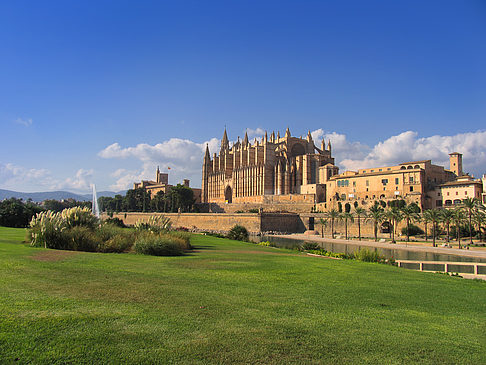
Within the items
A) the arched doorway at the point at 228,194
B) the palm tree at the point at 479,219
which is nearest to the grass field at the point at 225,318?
the palm tree at the point at 479,219

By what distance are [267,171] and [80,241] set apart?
74.8 metres

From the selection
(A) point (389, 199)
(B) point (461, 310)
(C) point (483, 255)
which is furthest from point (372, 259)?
(A) point (389, 199)

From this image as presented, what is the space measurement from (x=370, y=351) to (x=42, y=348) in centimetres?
466

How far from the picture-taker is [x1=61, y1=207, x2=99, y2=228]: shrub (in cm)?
1931

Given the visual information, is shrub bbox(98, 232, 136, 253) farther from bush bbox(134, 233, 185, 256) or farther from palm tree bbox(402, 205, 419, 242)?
palm tree bbox(402, 205, 419, 242)

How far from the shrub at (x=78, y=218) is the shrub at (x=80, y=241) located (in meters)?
1.69

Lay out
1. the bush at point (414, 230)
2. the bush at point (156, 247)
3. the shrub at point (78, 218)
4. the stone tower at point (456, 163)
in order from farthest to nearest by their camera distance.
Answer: the stone tower at point (456, 163) < the bush at point (414, 230) < the shrub at point (78, 218) < the bush at point (156, 247)

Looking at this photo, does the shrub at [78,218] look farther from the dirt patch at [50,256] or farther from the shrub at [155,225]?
the dirt patch at [50,256]

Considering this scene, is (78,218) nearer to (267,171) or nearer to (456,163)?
(267,171)

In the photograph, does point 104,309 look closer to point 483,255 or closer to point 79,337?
point 79,337

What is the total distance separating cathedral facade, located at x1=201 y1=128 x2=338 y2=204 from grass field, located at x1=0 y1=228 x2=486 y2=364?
66993 mm

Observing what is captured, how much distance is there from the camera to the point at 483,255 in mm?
33375

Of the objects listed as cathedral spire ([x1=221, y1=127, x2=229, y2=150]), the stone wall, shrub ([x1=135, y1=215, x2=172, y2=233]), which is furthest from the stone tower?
shrub ([x1=135, y1=215, x2=172, y2=233])

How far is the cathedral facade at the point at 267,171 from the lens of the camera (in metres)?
83.2
